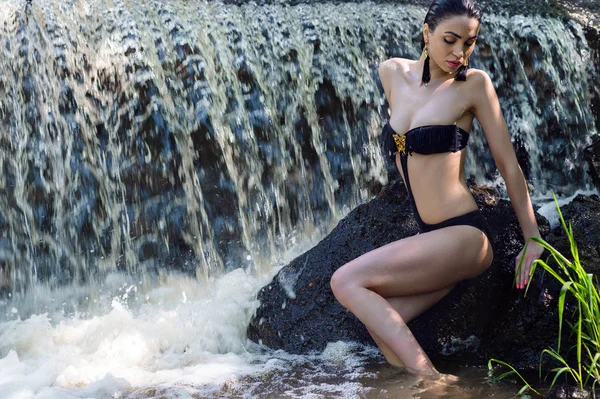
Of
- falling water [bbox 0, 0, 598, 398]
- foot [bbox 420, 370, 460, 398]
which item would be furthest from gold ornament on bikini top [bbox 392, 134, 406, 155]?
falling water [bbox 0, 0, 598, 398]

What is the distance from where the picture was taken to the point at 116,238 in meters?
5.56

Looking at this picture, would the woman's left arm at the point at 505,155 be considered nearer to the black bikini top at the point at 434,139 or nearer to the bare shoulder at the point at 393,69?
the black bikini top at the point at 434,139

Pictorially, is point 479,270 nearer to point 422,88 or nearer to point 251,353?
point 422,88

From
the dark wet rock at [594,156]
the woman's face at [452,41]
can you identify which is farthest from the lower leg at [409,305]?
the dark wet rock at [594,156]

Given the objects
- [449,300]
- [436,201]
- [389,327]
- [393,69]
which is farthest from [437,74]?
[389,327]

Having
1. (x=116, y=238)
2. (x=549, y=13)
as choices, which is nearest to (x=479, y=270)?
(x=116, y=238)

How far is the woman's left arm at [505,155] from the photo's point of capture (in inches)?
129

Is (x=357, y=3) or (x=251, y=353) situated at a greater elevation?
(x=357, y=3)

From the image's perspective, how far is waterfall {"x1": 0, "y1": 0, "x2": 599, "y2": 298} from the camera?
18.1 ft

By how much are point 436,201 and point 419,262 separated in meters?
0.31

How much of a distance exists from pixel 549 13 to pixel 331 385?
15.8 ft

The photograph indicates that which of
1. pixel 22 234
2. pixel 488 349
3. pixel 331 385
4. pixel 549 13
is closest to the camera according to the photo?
pixel 331 385

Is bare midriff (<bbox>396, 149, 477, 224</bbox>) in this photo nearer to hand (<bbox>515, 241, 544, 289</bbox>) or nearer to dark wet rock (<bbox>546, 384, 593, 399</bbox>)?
hand (<bbox>515, 241, 544, 289</bbox>)

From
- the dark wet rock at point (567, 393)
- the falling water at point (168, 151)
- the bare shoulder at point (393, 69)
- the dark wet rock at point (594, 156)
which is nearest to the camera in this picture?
the dark wet rock at point (567, 393)
